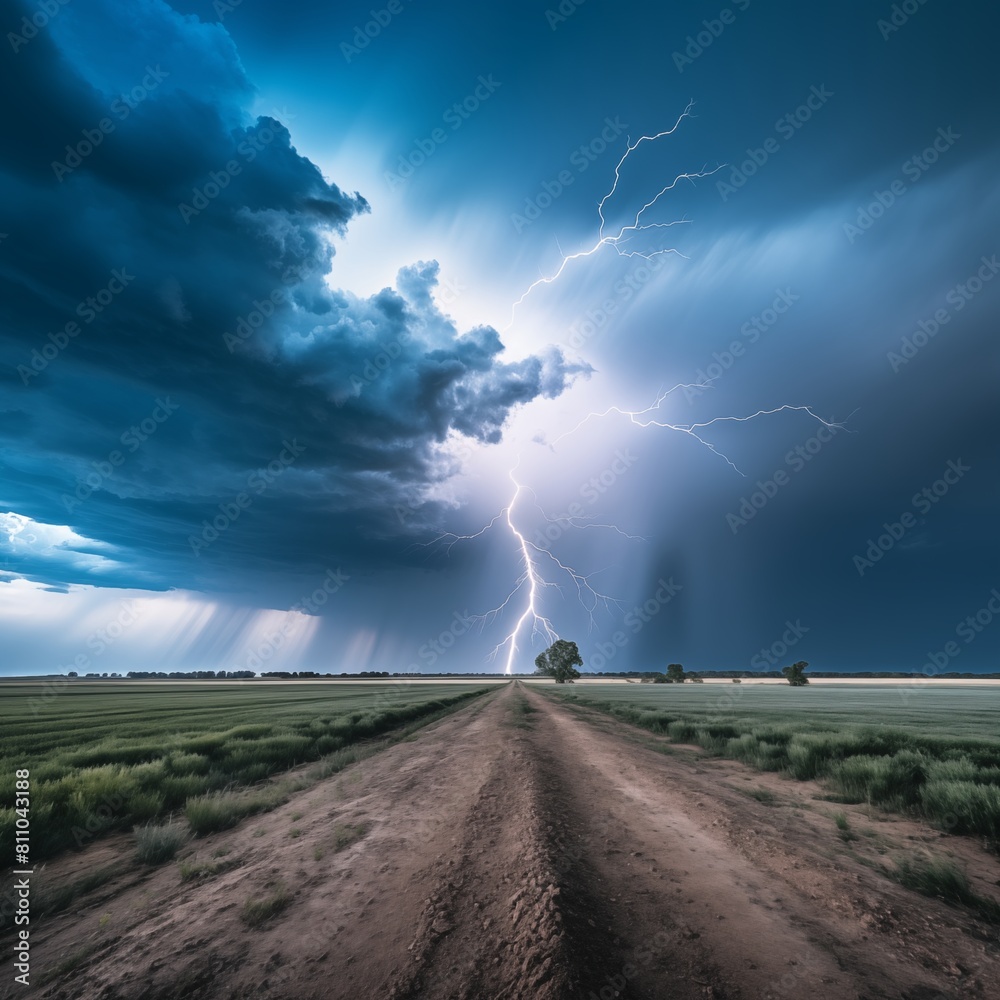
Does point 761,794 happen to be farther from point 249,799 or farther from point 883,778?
point 249,799

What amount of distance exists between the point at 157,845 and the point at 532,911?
7.29m

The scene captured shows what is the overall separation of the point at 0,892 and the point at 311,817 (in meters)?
4.33

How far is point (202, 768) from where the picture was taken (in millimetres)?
13234

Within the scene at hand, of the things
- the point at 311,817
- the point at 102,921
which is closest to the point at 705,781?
the point at 311,817

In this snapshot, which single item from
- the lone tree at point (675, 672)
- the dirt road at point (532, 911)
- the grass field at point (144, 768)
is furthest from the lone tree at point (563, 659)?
the dirt road at point (532, 911)

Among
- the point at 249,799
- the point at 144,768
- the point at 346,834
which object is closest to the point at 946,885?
the point at 346,834

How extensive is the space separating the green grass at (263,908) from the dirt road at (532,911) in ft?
0.13

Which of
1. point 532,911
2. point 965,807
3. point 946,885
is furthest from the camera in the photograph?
point 965,807

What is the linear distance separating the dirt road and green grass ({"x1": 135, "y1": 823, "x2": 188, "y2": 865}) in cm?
26

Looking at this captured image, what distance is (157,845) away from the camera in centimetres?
768

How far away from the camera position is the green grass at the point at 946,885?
5211 mm

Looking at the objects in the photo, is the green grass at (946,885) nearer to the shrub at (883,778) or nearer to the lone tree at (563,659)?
the shrub at (883,778)

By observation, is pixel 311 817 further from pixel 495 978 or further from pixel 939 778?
pixel 939 778

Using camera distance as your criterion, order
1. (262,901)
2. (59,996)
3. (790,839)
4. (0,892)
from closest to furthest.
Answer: (59,996), (262,901), (0,892), (790,839)
